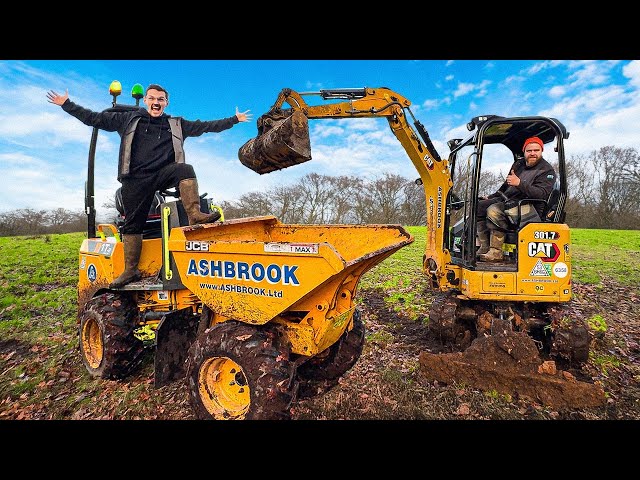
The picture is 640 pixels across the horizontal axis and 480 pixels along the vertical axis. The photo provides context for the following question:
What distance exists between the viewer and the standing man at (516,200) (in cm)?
459

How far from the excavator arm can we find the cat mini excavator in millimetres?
14

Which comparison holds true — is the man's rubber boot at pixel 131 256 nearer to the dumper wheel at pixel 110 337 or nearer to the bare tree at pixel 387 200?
the dumper wheel at pixel 110 337

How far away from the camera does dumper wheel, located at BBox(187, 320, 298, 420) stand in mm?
2734

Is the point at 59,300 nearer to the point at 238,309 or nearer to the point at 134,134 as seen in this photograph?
the point at 134,134

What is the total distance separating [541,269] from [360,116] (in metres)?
3.08

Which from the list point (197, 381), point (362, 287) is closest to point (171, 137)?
point (197, 381)

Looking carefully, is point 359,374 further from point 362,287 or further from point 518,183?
point 362,287

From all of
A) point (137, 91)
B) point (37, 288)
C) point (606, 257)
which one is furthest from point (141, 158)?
point (606, 257)

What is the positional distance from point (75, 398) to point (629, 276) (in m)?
12.4

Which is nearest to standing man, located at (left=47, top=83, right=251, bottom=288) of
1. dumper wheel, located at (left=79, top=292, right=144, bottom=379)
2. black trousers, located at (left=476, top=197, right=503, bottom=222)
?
dumper wheel, located at (left=79, top=292, right=144, bottom=379)

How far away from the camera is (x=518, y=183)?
4.62 m

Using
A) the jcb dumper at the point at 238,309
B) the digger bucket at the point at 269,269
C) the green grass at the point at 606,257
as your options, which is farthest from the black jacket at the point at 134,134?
the green grass at the point at 606,257

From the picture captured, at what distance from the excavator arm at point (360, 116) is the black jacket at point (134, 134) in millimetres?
824

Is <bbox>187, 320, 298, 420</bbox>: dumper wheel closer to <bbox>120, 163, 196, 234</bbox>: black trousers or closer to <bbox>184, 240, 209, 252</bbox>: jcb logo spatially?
<bbox>184, 240, 209, 252</bbox>: jcb logo
